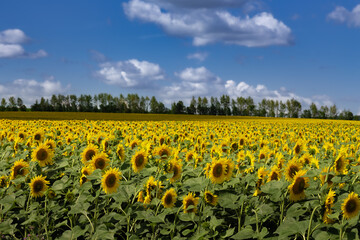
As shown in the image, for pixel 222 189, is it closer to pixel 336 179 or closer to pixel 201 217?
pixel 201 217

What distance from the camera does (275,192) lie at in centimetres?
350

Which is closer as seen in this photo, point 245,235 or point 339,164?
point 245,235

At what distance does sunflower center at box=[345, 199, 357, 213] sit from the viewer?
3.17 m

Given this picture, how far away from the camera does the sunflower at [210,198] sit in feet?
12.8

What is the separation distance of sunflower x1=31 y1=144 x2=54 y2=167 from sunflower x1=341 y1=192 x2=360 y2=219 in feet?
14.9

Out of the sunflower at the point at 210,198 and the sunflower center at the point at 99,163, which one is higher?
the sunflower center at the point at 99,163

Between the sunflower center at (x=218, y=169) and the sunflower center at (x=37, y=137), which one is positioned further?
the sunflower center at (x=37, y=137)

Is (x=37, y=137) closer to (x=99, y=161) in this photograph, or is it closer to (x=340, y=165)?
(x=99, y=161)

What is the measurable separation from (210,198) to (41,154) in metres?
3.18

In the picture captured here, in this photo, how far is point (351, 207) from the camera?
10.5 ft

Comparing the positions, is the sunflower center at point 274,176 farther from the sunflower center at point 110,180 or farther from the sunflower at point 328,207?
the sunflower center at point 110,180

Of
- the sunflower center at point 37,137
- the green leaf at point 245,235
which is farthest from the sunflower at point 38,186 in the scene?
the green leaf at point 245,235

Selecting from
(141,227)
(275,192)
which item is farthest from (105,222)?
(275,192)

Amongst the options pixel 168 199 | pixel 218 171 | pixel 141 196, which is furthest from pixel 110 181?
pixel 218 171
